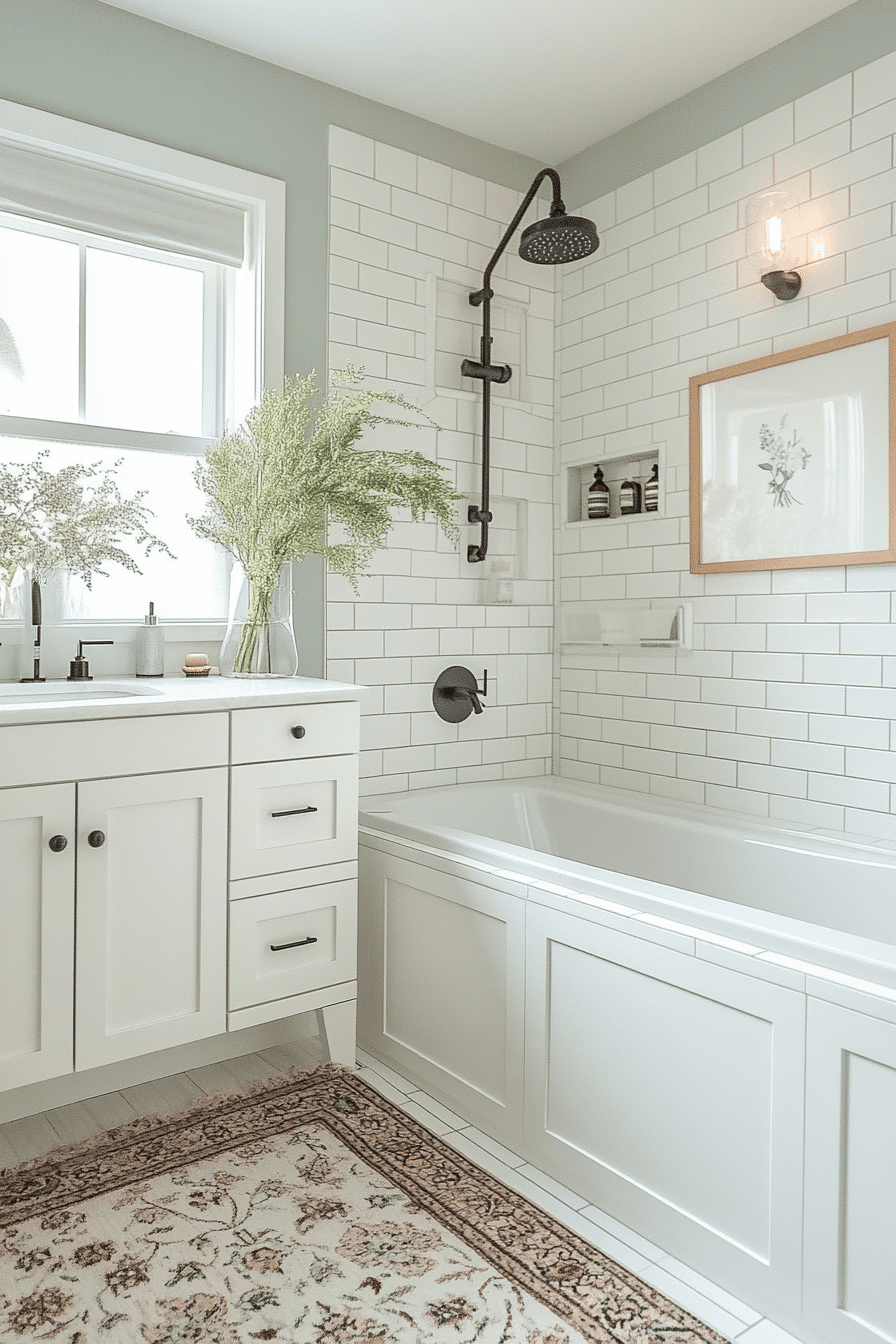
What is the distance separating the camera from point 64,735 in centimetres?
198

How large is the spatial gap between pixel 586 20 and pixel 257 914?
2564mm

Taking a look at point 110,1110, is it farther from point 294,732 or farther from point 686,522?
point 686,522

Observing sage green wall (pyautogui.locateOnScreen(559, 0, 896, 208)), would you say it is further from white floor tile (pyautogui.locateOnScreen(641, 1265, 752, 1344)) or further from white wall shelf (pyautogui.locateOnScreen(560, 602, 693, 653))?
white floor tile (pyautogui.locateOnScreen(641, 1265, 752, 1344))

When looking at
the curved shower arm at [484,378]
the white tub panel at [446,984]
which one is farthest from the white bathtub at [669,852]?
the curved shower arm at [484,378]

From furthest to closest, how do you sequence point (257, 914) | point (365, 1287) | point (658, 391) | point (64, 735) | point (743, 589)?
point (658, 391)
point (743, 589)
point (257, 914)
point (64, 735)
point (365, 1287)

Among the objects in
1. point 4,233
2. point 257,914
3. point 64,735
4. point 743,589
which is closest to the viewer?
point 64,735

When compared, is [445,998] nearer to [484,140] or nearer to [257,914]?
[257,914]

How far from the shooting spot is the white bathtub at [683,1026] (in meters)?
1.51

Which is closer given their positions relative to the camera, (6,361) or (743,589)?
(6,361)

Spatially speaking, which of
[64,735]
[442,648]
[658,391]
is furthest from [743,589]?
[64,735]

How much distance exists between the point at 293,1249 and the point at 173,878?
0.78 meters

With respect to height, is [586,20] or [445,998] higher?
[586,20]

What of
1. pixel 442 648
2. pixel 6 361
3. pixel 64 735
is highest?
pixel 6 361

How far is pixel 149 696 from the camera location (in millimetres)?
2230
